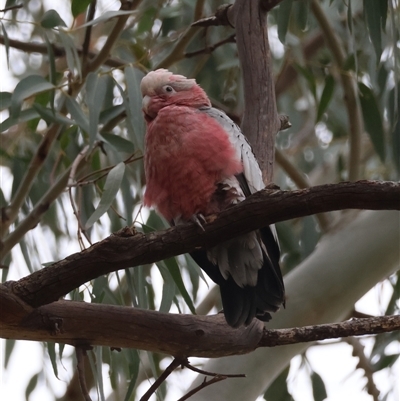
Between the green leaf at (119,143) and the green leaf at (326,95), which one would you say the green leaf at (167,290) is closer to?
the green leaf at (119,143)

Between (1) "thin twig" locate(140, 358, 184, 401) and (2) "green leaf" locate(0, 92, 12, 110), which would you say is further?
(2) "green leaf" locate(0, 92, 12, 110)

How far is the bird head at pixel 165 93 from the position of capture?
6.24ft

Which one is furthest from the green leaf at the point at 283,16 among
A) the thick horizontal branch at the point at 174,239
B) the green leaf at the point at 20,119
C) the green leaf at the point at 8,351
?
the green leaf at the point at 8,351

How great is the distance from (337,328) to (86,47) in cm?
133

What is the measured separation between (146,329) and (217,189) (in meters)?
0.45

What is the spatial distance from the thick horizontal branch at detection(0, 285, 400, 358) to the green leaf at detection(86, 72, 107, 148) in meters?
0.61

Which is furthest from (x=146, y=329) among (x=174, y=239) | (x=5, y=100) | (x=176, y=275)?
(x=5, y=100)

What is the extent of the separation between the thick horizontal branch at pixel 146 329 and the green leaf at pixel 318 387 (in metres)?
0.89

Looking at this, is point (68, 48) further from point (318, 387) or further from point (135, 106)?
point (318, 387)

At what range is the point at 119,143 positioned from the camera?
7.05 ft

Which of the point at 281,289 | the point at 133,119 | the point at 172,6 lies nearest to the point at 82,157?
the point at 133,119

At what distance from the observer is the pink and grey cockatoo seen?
62.6 inches

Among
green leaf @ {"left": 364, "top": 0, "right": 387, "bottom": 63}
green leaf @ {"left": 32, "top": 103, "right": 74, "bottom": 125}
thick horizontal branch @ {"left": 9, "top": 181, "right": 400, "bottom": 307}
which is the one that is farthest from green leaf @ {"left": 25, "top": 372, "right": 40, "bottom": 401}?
green leaf @ {"left": 364, "top": 0, "right": 387, "bottom": 63}

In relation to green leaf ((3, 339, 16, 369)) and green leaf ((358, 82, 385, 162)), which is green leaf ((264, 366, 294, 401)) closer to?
green leaf ((358, 82, 385, 162))
